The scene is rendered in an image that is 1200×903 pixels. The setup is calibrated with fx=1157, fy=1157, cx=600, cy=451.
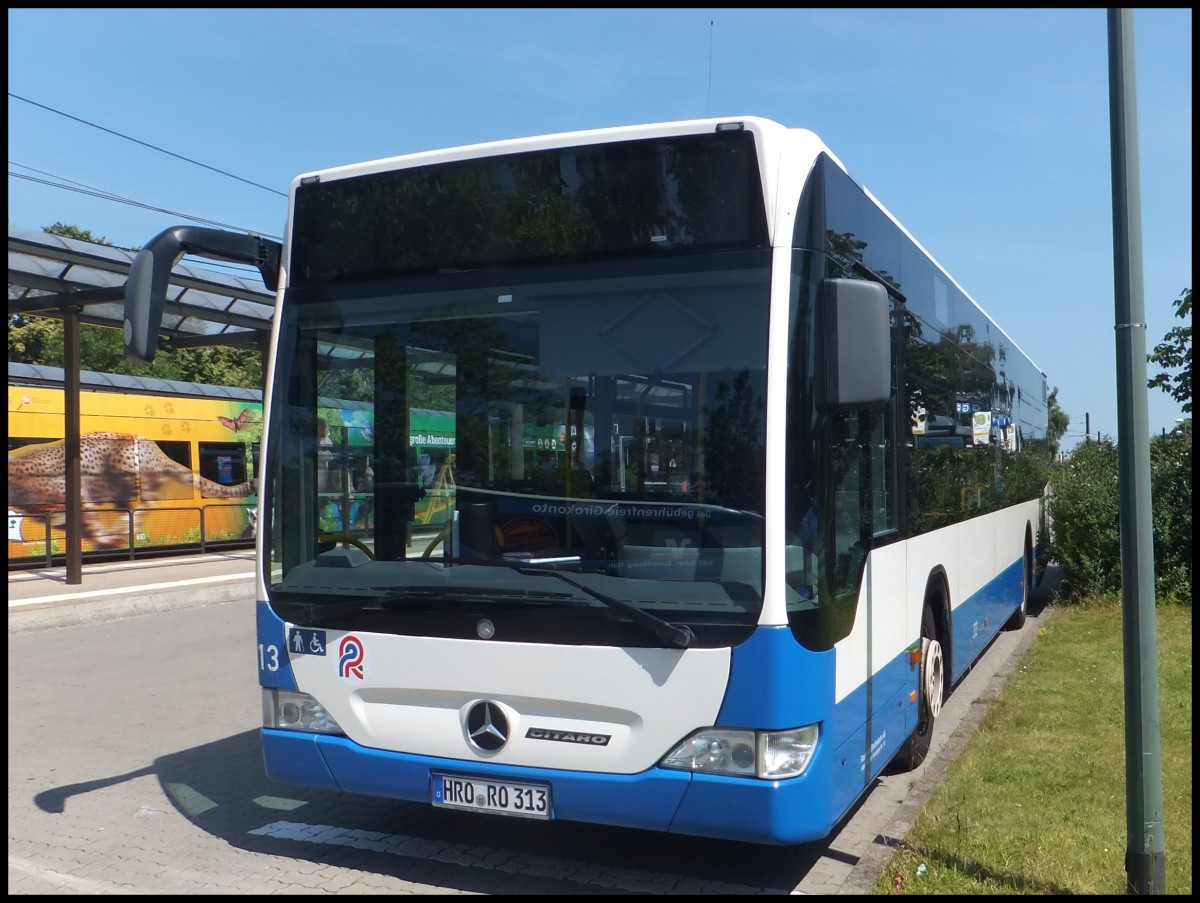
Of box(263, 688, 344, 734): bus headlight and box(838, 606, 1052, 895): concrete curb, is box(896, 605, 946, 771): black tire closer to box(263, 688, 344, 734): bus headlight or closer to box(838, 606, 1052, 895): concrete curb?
box(838, 606, 1052, 895): concrete curb

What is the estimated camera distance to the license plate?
4.52m

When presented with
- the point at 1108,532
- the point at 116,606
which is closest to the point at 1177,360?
the point at 1108,532

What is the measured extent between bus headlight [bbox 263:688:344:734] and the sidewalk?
9.32 metres

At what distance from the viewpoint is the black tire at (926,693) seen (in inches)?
259

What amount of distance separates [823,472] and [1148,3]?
2.20 metres

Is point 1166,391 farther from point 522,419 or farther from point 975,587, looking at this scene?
point 522,419

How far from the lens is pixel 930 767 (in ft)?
22.6

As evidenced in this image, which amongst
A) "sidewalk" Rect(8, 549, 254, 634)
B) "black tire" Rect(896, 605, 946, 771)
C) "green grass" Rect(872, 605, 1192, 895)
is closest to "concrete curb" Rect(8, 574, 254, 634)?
"sidewalk" Rect(8, 549, 254, 634)

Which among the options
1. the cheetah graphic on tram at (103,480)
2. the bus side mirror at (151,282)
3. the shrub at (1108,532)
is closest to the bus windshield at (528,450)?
the bus side mirror at (151,282)

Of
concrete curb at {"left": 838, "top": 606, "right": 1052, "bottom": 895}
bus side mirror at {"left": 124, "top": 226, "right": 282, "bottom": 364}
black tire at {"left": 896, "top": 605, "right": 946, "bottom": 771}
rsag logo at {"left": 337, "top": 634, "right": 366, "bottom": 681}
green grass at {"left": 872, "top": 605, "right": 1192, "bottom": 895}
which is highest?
bus side mirror at {"left": 124, "top": 226, "right": 282, "bottom": 364}

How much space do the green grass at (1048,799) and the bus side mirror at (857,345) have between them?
203 centimetres

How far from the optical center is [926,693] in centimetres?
669

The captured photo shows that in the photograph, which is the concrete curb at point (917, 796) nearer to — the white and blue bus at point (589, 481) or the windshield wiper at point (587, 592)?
the white and blue bus at point (589, 481)

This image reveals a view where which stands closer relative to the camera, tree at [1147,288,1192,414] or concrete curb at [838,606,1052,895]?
concrete curb at [838,606,1052,895]
